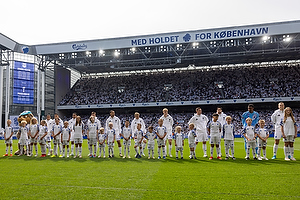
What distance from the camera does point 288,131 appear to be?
845 cm

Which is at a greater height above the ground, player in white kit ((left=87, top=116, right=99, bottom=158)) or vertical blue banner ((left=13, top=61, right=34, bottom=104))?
Result: vertical blue banner ((left=13, top=61, right=34, bottom=104))

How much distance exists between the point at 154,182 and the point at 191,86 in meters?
29.5

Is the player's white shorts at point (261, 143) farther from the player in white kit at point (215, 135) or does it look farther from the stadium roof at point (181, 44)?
the stadium roof at point (181, 44)

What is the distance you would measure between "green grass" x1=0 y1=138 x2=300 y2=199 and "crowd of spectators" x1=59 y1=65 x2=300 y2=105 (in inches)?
989

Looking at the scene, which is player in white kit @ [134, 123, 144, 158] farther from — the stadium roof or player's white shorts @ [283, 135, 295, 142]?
the stadium roof

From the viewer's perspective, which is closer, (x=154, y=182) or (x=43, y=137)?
(x=154, y=182)

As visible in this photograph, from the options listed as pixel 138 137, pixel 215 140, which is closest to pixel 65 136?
pixel 138 137

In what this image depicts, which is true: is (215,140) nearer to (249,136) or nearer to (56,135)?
(249,136)

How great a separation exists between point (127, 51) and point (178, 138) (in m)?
20.1

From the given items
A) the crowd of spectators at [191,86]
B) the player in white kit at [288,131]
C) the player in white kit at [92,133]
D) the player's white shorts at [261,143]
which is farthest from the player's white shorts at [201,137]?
the crowd of spectators at [191,86]

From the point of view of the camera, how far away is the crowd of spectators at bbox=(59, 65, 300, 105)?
3125cm

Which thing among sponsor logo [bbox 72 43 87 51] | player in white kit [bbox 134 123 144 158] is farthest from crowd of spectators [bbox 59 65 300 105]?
player in white kit [bbox 134 123 144 158]

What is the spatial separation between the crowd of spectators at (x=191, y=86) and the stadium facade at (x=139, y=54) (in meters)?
1.01

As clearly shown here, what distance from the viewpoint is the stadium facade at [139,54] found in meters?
24.5
